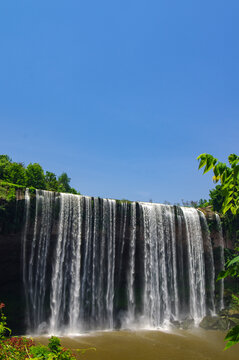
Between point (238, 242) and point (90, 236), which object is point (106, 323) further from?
point (238, 242)

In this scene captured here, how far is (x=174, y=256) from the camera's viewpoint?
74.7 feet

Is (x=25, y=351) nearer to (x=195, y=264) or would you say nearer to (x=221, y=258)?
(x=195, y=264)

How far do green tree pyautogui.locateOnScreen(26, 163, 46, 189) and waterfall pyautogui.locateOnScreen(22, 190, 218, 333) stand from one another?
24814 mm

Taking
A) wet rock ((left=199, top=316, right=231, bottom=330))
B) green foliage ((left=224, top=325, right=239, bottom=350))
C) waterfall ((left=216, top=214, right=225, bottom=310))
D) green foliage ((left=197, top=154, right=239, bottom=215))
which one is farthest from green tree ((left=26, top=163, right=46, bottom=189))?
green foliage ((left=224, top=325, right=239, bottom=350))

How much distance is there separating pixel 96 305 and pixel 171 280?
20.7ft

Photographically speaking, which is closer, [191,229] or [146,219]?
[146,219]

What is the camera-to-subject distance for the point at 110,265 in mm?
20562

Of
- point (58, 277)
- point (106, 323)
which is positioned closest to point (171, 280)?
point (106, 323)

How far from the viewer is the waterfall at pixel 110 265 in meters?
18.5

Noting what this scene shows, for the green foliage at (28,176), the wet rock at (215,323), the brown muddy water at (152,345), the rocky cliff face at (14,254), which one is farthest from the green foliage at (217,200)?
the green foliage at (28,176)

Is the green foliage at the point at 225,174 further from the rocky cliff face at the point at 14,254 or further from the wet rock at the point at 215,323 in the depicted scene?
the wet rock at the point at 215,323

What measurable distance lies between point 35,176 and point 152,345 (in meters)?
34.4

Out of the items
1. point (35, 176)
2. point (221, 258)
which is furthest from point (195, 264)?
point (35, 176)

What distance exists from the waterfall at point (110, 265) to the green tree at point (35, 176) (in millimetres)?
24814
